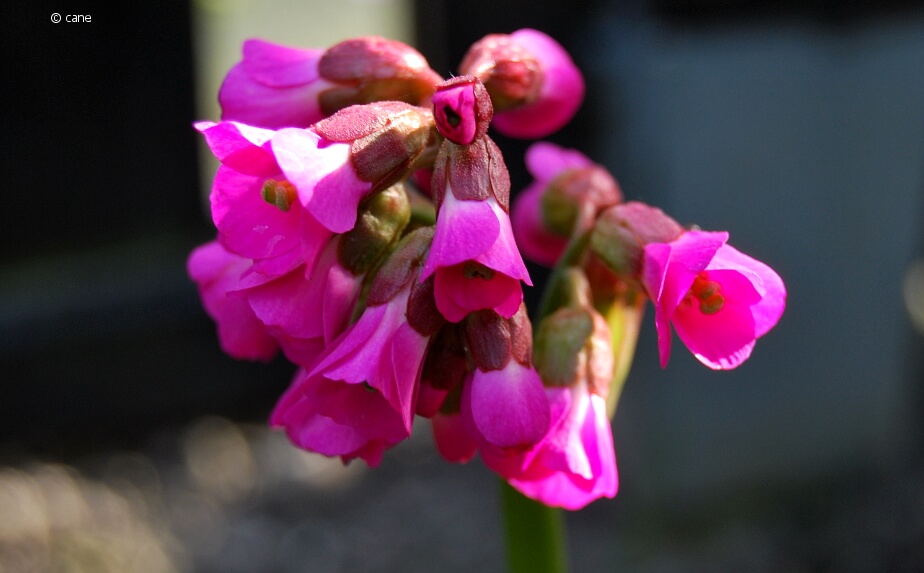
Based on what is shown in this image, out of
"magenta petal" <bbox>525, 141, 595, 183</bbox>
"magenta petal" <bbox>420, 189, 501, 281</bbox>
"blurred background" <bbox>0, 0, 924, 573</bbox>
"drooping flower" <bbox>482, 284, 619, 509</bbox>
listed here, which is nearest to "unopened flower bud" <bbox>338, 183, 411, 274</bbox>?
"magenta petal" <bbox>420, 189, 501, 281</bbox>

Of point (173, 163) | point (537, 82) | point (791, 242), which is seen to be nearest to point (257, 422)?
point (173, 163)

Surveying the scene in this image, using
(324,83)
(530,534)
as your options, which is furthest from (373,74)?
(530,534)

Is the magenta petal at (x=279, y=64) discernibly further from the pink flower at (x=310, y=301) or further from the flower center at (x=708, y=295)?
the flower center at (x=708, y=295)

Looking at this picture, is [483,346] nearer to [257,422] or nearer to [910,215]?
[910,215]

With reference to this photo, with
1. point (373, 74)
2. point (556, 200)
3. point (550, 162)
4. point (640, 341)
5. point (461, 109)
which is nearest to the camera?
point (461, 109)

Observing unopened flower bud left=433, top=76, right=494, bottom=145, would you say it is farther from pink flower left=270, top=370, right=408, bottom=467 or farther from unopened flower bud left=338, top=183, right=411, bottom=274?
pink flower left=270, top=370, right=408, bottom=467

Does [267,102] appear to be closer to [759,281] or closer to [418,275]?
[418,275]
